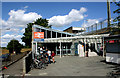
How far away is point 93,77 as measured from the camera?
8.16m

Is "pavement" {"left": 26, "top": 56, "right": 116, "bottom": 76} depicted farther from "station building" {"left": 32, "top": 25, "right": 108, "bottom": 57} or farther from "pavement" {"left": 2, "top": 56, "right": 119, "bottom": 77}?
"station building" {"left": 32, "top": 25, "right": 108, "bottom": 57}

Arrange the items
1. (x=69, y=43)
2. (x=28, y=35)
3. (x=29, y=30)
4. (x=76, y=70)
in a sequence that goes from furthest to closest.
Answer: (x=29, y=30) → (x=28, y=35) → (x=69, y=43) → (x=76, y=70)

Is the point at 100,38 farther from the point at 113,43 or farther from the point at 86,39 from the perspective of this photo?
the point at 113,43

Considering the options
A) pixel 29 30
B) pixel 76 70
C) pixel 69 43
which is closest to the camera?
pixel 76 70

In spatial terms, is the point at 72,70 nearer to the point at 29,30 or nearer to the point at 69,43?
the point at 69,43

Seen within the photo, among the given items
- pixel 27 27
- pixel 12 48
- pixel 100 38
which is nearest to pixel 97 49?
pixel 100 38

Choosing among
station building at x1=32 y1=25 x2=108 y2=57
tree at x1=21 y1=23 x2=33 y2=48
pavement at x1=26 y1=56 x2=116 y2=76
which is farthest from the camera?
tree at x1=21 y1=23 x2=33 y2=48

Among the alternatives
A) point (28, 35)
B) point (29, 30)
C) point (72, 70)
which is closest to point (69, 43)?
point (72, 70)

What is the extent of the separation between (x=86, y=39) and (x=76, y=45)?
2.84 metres

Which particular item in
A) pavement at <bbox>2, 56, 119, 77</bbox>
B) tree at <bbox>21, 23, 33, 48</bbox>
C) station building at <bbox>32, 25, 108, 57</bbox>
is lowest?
pavement at <bbox>2, 56, 119, 77</bbox>

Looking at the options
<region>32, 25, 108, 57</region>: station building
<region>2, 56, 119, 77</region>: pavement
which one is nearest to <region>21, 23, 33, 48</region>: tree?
<region>32, 25, 108, 57</region>: station building

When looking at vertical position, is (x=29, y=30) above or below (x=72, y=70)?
above

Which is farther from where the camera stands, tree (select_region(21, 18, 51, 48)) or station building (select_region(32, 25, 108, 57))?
tree (select_region(21, 18, 51, 48))

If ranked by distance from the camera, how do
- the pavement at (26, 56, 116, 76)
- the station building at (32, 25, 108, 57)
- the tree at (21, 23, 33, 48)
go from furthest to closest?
the tree at (21, 23, 33, 48), the station building at (32, 25, 108, 57), the pavement at (26, 56, 116, 76)
